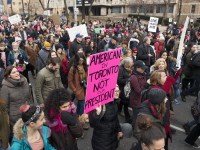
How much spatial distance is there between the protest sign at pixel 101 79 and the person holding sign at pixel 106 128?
0.14 metres

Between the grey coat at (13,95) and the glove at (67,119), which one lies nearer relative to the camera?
the glove at (67,119)

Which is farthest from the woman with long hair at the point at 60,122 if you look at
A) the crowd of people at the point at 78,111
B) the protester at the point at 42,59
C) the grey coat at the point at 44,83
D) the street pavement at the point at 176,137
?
the protester at the point at 42,59

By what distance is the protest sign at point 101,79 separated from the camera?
3.37 meters

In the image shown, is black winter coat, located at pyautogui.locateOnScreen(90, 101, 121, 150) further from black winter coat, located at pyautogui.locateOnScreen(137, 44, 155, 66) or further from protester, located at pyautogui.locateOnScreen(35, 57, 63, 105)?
black winter coat, located at pyautogui.locateOnScreen(137, 44, 155, 66)

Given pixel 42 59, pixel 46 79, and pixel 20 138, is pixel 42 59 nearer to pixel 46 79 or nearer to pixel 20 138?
pixel 46 79

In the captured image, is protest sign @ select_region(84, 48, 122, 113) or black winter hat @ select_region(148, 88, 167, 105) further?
black winter hat @ select_region(148, 88, 167, 105)

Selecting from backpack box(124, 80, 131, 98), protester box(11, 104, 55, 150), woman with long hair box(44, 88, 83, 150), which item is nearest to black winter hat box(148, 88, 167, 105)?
woman with long hair box(44, 88, 83, 150)

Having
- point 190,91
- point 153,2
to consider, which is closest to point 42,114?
point 190,91

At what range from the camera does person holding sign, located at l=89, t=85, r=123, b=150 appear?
3.67m

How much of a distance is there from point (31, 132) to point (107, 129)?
46.0 inches

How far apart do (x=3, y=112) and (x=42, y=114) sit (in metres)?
1.04

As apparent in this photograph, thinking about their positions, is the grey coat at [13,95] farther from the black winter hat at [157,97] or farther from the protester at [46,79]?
the black winter hat at [157,97]

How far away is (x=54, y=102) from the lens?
10.3 ft

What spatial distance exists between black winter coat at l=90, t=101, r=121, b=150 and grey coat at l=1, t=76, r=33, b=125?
140 centimetres
